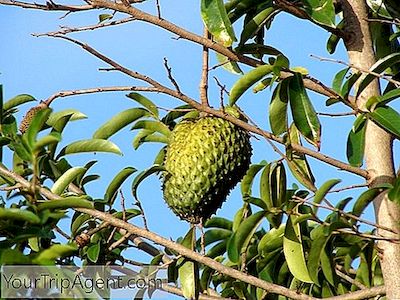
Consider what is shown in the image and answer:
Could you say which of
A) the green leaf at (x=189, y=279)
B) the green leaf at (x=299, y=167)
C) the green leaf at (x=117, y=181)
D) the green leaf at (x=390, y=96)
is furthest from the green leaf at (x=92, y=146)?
the green leaf at (x=390, y=96)

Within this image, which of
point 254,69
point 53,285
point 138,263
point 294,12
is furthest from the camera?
point 138,263

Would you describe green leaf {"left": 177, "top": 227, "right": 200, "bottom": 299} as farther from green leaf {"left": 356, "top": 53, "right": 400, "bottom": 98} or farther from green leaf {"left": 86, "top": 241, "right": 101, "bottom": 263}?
green leaf {"left": 356, "top": 53, "right": 400, "bottom": 98}

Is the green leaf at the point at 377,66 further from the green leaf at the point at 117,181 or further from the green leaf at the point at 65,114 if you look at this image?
the green leaf at the point at 65,114

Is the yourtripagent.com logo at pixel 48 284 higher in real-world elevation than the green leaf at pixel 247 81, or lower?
lower

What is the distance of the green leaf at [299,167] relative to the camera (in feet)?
6.39

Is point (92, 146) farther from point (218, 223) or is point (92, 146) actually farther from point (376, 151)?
point (376, 151)

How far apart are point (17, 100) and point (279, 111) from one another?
695 millimetres

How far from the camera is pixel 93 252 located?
1.97m

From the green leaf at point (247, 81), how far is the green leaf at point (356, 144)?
0.23 m

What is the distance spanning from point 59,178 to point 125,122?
269 millimetres

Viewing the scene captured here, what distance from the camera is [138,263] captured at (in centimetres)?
216

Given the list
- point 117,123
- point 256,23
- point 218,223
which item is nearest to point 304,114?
point 256,23

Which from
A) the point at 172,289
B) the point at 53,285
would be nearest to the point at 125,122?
the point at 172,289

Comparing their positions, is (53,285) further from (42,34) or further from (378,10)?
(378,10)
